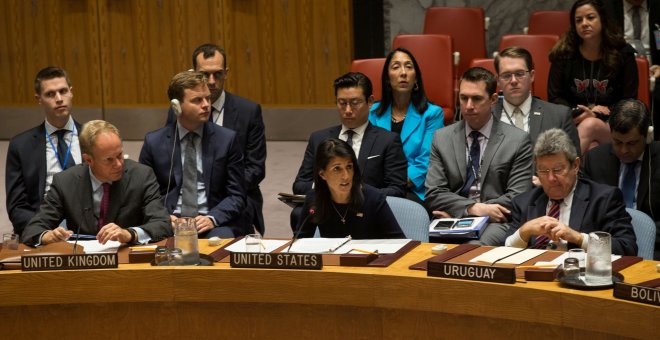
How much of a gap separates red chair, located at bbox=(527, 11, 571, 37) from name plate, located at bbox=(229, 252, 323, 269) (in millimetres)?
4569

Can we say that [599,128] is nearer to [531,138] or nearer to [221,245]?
[531,138]

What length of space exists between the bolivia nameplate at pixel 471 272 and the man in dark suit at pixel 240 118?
2.27m

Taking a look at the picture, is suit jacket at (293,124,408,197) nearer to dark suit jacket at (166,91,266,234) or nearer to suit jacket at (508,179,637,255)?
dark suit jacket at (166,91,266,234)

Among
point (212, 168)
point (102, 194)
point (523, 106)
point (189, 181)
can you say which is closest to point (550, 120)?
point (523, 106)

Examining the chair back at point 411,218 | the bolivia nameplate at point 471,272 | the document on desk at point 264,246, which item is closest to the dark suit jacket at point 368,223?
the chair back at point 411,218

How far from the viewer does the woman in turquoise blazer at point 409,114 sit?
5342 millimetres

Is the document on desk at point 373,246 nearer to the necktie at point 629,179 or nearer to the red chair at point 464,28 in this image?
the necktie at point 629,179

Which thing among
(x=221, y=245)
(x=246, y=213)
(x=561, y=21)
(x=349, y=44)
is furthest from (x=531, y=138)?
(x=349, y=44)

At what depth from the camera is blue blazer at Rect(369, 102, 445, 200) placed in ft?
17.4

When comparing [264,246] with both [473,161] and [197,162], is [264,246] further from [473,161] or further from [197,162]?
[473,161]

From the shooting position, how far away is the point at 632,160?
14.7ft

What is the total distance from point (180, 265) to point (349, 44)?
5.29 meters

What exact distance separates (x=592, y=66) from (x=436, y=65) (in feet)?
4.69

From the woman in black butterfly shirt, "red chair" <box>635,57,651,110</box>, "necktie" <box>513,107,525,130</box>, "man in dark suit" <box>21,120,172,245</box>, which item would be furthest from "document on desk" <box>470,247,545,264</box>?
"red chair" <box>635,57,651,110</box>
